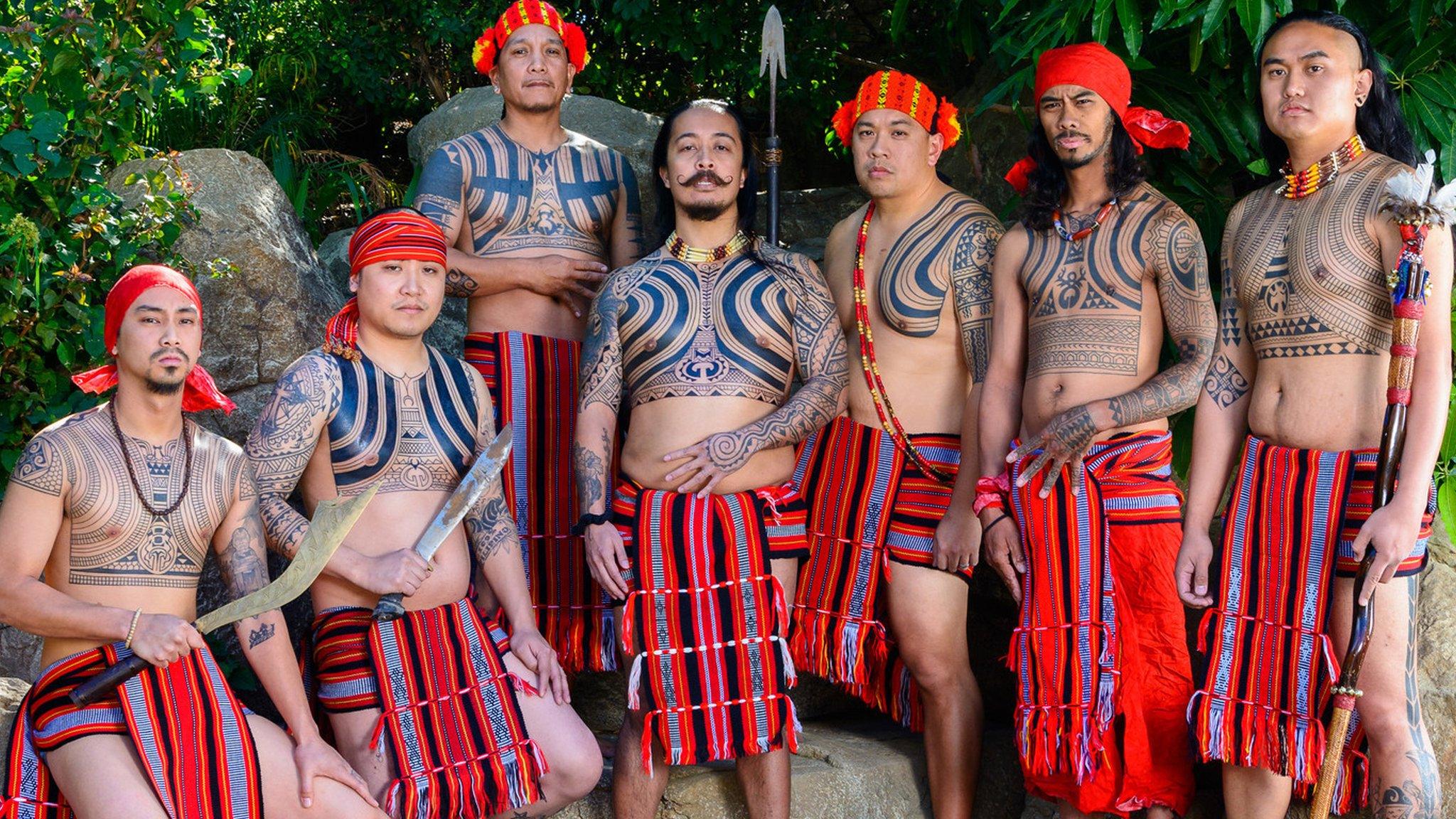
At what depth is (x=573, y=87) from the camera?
302 inches

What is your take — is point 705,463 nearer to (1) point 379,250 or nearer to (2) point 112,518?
Result: (1) point 379,250

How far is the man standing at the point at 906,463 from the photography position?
14.4ft

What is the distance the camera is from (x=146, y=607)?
3.56 meters

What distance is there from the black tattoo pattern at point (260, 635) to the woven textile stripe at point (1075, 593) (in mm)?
2048

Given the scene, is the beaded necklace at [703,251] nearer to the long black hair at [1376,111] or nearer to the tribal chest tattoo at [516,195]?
the tribal chest tattoo at [516,195]

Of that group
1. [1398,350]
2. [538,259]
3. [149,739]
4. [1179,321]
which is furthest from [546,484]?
[1398,350]

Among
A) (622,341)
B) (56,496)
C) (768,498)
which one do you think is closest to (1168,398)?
(768,498)

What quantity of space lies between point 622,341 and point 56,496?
1.61 m

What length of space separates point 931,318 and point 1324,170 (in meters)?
1.21

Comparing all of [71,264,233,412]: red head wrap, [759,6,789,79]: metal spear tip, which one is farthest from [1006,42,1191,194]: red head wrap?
[71,264,233,412]: red head wrap

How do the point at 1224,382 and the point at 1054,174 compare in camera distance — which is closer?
the point at 1224,382

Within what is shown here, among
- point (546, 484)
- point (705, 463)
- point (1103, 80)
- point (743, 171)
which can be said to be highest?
point (1103, 80)

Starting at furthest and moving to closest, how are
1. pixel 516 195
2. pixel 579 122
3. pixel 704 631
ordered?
pixel 579 122 < pixel 516 195 < pixel 704 631

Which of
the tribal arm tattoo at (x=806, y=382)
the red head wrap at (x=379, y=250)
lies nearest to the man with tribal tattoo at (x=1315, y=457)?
the tribal arm tattoo at (x=806, y=382)
